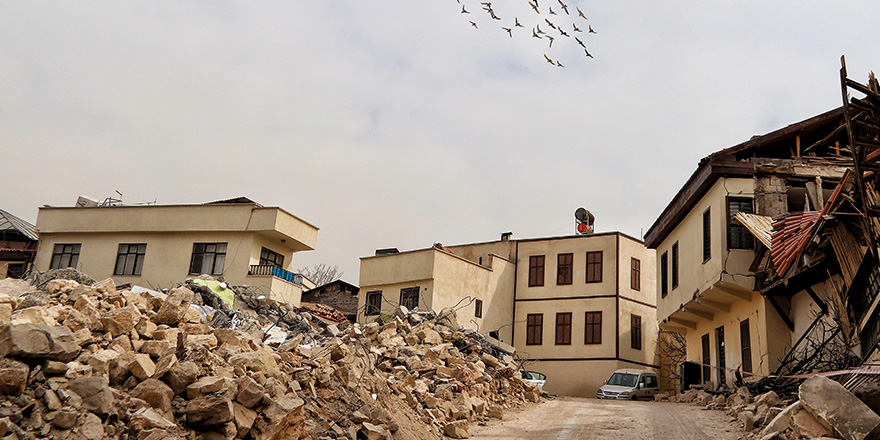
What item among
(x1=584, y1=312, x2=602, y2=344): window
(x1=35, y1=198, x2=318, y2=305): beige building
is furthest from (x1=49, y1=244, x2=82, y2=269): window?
(x1=584, y1=312, x2=602, y2=344): window

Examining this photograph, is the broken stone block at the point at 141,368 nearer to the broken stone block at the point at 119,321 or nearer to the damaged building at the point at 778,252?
the broken stone block at the point at 119,321

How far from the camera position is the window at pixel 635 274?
36.4 m

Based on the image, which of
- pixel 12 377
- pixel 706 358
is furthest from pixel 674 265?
pixel 12 377

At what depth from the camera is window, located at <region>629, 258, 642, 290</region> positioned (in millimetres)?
36406

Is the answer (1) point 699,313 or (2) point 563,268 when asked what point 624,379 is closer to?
(1) point 699,313

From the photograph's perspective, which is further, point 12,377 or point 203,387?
point 203,387

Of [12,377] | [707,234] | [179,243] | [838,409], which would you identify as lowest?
[12,377]

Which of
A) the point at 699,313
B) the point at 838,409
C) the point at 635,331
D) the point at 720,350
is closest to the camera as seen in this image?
the point at 838,409

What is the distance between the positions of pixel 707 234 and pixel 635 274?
16.5 metres

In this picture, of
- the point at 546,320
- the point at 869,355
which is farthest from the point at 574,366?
the point at 869,355

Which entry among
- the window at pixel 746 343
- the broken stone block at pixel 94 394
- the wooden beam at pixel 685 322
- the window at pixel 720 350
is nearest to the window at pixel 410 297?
the wooden beam at pixel 685 322

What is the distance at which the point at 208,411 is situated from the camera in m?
7.84

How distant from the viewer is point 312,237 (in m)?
34.8

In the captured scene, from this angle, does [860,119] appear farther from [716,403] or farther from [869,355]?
[716,403]
